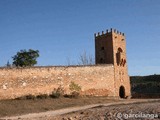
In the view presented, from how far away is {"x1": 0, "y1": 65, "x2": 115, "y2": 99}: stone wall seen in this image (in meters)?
21.8

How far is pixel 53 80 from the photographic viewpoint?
24.5 meters

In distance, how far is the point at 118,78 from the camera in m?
30.5

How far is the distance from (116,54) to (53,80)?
9816 millimetres

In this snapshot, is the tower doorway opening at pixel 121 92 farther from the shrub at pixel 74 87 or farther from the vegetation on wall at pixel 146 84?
the vegetation on wall at pixel 146 84

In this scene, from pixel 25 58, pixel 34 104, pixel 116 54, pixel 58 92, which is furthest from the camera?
pixel 25 58

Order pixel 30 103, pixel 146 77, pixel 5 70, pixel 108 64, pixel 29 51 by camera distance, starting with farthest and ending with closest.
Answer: pixel 146 77
pixel 29 51
pixel 108 64
pixel 5 70
pixel 30 103

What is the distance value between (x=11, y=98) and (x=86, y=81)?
27.3ft

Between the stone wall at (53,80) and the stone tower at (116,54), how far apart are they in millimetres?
1162

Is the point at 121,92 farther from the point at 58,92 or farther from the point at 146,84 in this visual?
the point at 146,84

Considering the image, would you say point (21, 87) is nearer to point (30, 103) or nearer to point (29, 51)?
point (30, 103)

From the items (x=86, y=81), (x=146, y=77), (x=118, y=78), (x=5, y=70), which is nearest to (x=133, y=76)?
(x=146, y=77)

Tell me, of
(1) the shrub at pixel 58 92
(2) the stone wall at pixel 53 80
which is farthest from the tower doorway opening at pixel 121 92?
(1) the shrub at pixel 58 92

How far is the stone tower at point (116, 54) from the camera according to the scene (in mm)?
30531

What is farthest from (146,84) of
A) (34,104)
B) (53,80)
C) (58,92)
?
(34,104)
